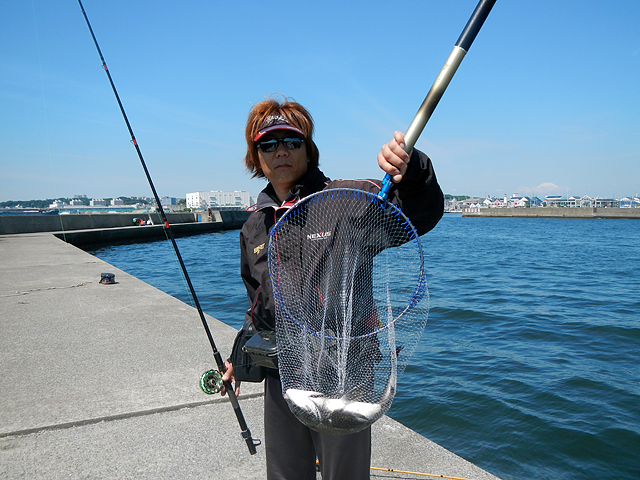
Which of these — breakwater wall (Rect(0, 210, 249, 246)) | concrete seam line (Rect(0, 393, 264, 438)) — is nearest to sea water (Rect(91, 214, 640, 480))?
concrete seam line (Rect(0, 393, 264, 438))

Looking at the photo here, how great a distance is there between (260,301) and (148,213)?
123ft

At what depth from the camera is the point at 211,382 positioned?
10.4ft

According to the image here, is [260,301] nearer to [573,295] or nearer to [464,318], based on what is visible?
[464,318]

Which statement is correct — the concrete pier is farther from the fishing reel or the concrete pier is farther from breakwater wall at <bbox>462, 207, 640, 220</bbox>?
breakwater wall at <bbox>462, 207, 640, 220</bbox>

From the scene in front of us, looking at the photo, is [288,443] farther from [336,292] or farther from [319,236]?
[319,236]

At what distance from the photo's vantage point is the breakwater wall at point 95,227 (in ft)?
81.6

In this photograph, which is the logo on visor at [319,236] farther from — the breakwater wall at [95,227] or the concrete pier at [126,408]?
the breakwater wall at [95,227]

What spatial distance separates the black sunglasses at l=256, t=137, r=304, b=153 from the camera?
196 centimetres

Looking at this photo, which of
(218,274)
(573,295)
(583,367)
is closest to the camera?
(583,367)

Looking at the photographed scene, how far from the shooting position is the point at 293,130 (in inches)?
76.0

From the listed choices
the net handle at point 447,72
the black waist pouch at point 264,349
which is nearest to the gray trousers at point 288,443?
the black waist pouch at point 264,349

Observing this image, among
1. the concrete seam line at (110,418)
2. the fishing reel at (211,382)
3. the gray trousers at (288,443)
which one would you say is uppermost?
the gray trousers at (288,443)

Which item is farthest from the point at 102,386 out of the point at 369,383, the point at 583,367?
the point at 583,367

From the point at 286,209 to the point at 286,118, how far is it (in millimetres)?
380
